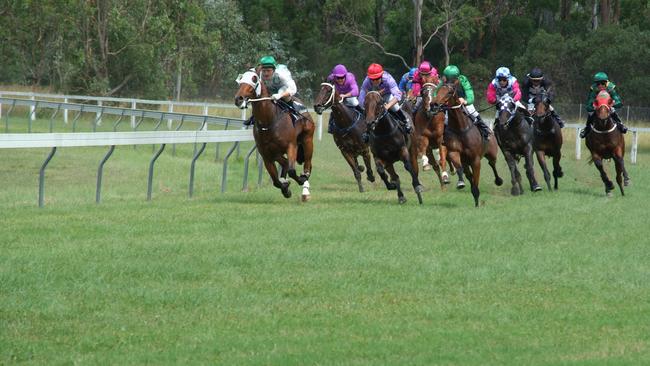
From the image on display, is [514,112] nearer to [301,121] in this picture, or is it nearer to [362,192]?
[362,192]

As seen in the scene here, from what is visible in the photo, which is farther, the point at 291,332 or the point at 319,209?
the point at 319,209

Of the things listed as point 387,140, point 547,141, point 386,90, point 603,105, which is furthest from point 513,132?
point 387,140

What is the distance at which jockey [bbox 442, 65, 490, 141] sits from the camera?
1762 centimetres

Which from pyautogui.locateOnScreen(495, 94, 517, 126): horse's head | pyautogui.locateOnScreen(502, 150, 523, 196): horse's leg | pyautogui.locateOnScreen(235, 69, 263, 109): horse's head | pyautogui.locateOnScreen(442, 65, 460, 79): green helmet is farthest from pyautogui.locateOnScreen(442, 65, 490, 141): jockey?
pyautogui.locateOnScreen(235, 69, 263, 109): horse's head

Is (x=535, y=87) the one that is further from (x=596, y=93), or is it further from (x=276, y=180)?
(x=276, y=180)

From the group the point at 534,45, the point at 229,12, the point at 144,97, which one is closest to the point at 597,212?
the point at 144,97

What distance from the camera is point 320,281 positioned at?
34.5ft

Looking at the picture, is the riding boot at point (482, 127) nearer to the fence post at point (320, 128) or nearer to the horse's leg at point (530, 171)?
the horse's leg at point (530, 171)

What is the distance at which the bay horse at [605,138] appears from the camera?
2017 centimetres

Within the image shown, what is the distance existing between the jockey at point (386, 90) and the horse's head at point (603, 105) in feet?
11.7

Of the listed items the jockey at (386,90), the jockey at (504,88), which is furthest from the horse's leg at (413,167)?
the jockey at (504,88)

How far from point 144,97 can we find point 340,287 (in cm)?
4109

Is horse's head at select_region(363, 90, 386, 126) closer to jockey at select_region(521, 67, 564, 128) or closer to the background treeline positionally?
jockey at select_region(521, 67, 564, 128)

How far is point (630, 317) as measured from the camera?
9.25 metres
